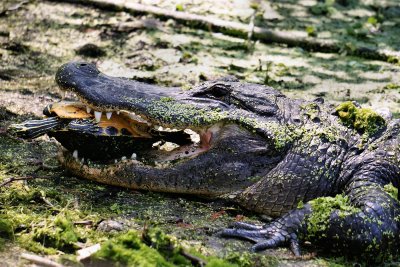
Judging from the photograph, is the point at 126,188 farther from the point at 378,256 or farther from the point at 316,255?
the point at 378,256

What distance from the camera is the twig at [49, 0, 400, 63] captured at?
8.53 metres

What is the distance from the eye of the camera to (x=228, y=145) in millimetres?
5055

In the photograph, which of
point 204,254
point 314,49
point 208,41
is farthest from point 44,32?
point 204,254

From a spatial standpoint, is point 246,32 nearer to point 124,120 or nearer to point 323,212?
point 124,120

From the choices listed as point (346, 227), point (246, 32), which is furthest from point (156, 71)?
point (346, 227)

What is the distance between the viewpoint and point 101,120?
528 cm

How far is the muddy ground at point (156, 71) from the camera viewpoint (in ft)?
15.0

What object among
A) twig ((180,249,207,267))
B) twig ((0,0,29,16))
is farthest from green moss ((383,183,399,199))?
twig ((0,0,29,16))

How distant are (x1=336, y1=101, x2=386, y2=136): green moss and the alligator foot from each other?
1119 mm

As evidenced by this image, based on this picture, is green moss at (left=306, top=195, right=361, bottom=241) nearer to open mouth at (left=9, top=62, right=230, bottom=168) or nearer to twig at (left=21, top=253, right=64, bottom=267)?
open mouth at (left=9, top=62, right=230, bottom=168)

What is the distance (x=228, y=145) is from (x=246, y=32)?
13.1 ft

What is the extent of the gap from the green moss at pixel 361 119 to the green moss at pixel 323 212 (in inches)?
30.4

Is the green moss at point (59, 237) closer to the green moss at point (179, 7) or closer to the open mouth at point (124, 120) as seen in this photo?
the open mouth at point (124, 120)

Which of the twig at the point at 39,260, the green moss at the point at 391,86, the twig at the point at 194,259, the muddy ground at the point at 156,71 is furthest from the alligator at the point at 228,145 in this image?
the green moss at the point at 391,86
